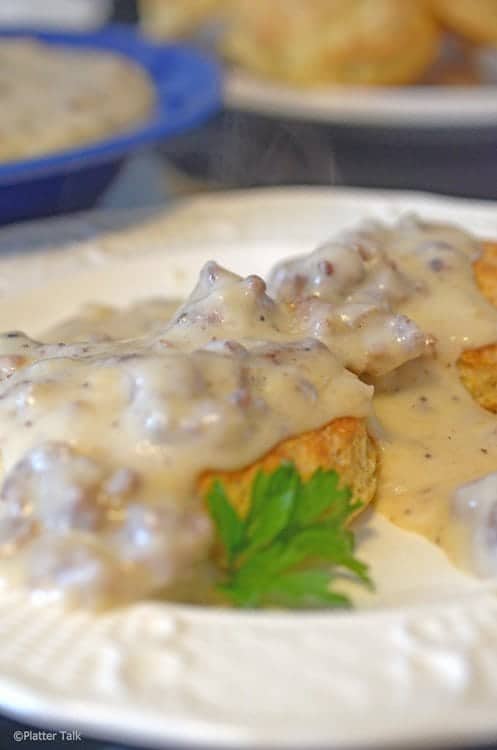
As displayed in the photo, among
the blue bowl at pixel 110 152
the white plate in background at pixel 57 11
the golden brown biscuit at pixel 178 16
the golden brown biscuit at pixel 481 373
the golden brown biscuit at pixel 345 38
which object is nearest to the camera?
the golden brown biscuit at pixel 481 373

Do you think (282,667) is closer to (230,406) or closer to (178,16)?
(230,406)

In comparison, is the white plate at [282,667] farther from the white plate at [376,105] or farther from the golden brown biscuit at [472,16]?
the golden brown biscuit at [472,16]

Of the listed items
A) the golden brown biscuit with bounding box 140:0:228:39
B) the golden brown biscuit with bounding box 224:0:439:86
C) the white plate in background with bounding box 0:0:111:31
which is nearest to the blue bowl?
the golden brown biscuit with bounding box 224:0:439:86

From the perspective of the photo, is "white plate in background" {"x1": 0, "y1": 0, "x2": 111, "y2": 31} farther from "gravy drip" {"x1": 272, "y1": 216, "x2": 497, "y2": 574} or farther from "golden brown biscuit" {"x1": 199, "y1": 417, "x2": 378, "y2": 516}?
"golden brown biscuit" {"x1": 199, "y1": 417, "x2": 378, "y2": 516}
